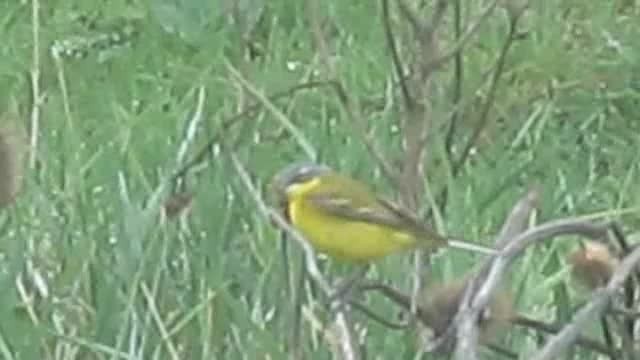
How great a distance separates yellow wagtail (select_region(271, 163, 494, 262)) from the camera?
2.43m

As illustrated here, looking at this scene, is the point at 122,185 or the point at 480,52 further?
the point at 480,52

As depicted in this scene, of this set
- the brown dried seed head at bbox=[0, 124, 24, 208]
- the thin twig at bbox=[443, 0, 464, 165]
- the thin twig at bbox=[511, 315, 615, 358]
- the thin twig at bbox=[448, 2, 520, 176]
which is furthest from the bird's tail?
the thin twig at bbox=[443, 0, 464, 165]

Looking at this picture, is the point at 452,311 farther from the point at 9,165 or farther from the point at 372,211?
the point at 372,211

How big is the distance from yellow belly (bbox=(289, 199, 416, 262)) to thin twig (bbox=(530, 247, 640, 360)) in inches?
32.2

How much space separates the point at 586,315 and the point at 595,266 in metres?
0.37

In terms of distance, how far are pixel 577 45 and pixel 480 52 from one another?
0.30 metres

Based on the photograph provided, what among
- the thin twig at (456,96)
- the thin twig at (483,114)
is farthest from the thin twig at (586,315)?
the thin twig at (456,96)

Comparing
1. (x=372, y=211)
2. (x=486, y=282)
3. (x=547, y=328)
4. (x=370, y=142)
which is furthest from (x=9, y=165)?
(x=370, y=142)

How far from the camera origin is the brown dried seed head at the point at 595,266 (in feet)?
5.89

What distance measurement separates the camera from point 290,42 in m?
4.63

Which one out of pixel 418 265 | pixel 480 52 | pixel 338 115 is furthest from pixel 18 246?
pixel 480 52

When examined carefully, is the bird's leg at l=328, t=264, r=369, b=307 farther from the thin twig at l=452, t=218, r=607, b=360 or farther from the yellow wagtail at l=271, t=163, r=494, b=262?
the thin twig at l=452, t=218, r=607, b=360

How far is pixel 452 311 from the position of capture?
166 cm

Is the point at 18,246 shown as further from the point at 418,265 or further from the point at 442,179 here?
the point at 442,179
